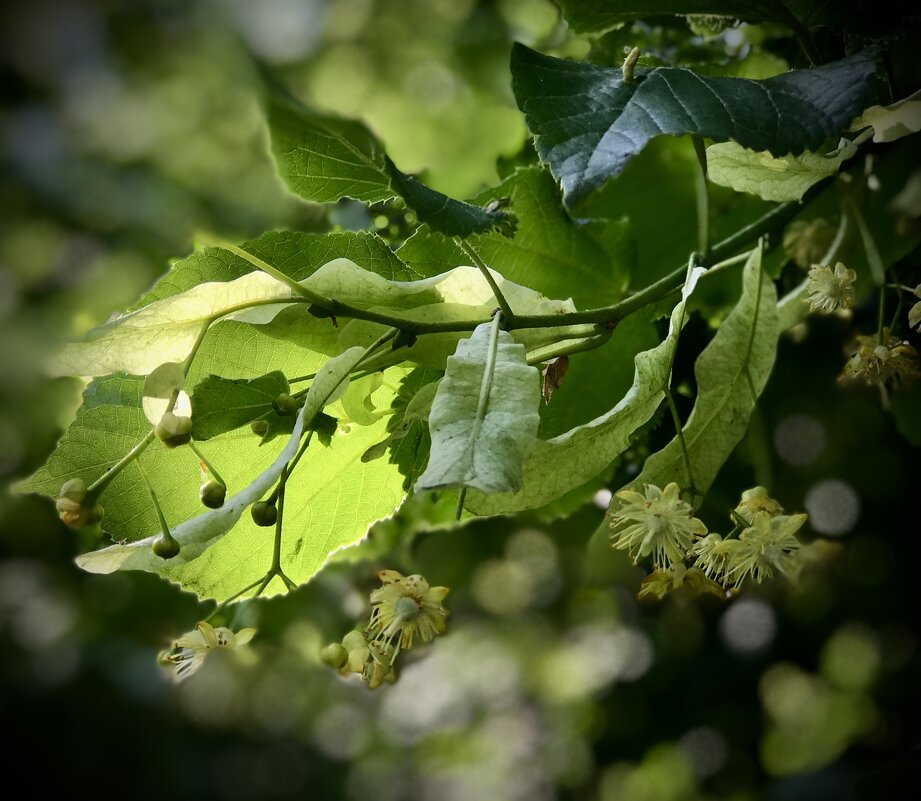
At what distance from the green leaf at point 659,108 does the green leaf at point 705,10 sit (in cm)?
8

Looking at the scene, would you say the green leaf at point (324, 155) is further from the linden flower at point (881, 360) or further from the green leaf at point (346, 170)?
the linden flower at point (881, 360)

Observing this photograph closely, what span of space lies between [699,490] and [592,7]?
291 mm

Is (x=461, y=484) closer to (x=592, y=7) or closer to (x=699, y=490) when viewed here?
(x=699, y=490)

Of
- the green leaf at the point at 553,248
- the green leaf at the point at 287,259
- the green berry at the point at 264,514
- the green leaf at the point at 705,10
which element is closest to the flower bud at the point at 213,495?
the green berry at the point at 264,514

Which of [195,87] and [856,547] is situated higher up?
[195,87]

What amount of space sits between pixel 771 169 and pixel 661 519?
0.19 metres

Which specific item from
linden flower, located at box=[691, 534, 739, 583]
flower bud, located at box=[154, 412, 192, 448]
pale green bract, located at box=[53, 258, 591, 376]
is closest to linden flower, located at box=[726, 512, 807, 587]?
linden flower, located at box=[691, 534, 739, 583]

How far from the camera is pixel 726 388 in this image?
16.7 inches

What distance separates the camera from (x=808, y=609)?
1.39 meters

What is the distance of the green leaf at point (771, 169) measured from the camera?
1.41 feet

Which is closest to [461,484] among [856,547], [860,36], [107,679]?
[860,36]

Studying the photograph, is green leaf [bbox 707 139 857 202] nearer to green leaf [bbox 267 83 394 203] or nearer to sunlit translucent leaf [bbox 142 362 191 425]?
green leaf [bbox 267 83 394 203]

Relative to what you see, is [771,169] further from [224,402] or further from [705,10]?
[224,402]

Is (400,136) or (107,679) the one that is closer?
(400,136)
